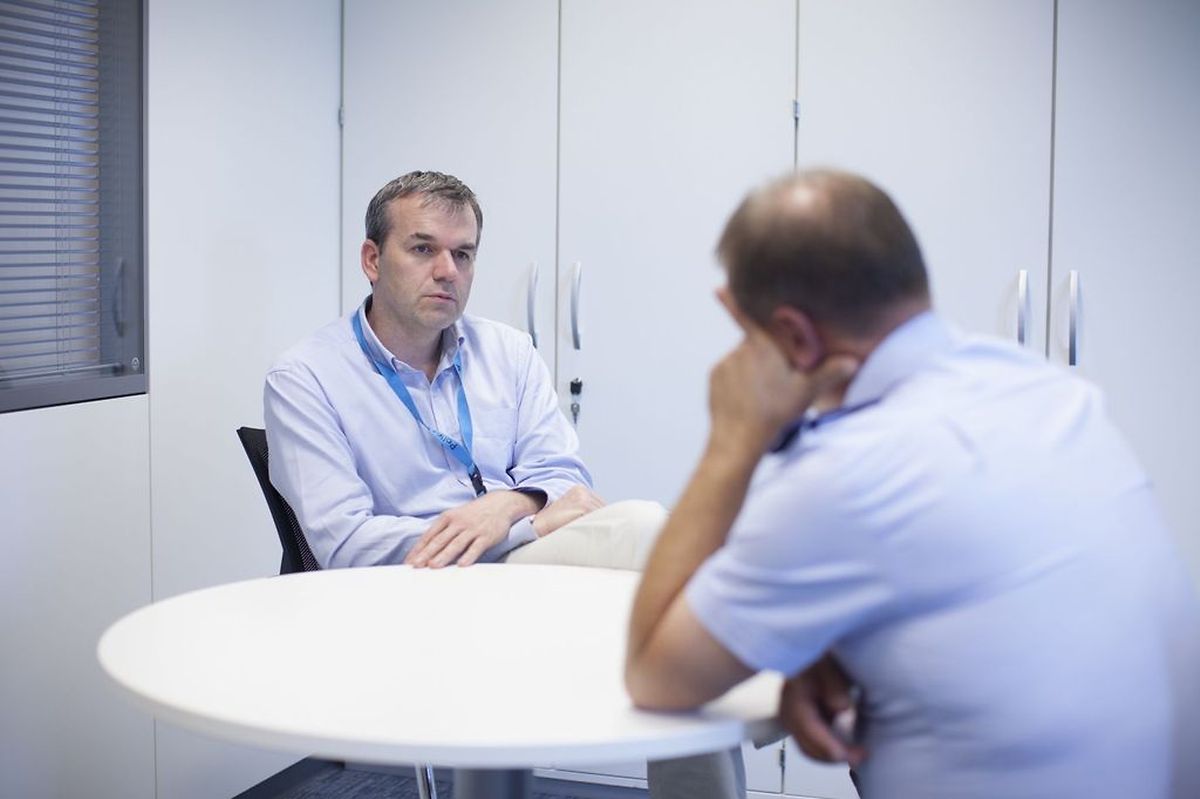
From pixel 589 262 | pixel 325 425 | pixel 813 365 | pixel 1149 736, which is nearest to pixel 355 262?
pixel 589 262

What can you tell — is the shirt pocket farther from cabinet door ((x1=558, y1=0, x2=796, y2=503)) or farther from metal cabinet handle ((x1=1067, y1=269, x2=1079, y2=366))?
metal cabinet handle ((x1=1067, y1=269, x2=1079, y2=366))

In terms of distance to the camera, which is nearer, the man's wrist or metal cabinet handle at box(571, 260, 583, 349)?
the man's wrist

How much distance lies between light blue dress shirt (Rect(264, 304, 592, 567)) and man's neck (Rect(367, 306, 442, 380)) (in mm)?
45

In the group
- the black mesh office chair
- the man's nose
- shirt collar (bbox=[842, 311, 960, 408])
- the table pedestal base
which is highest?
the man's nose

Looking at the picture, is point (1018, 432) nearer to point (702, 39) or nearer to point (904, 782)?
point (904, 782)

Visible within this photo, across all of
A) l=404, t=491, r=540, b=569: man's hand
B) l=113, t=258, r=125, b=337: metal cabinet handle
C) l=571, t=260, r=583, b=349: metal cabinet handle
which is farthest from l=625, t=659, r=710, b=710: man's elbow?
l=571, t=260, r=583, b=349: metal cabinet handle

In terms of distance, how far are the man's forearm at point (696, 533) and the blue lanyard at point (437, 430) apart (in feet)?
4.70

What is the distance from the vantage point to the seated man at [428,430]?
2.44 metres

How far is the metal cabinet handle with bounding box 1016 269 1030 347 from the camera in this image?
10.6 feet

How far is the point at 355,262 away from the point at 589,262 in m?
0.77

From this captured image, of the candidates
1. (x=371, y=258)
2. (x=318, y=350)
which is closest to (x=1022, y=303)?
(x=371, y=258)

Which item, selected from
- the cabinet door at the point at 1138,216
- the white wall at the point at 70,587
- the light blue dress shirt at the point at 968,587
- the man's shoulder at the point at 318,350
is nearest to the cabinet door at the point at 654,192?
the cabinet door at the point at 1138,216

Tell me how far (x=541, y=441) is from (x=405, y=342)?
38 centimetres

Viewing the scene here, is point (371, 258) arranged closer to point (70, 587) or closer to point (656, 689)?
point (70, 587)
